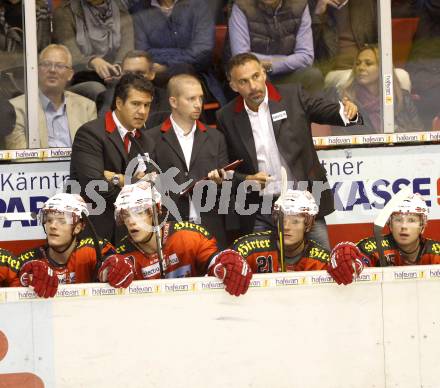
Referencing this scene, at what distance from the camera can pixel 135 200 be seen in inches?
229

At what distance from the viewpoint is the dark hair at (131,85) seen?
6.38 metres

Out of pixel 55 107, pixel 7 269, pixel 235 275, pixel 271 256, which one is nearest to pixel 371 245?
pixel 271 256

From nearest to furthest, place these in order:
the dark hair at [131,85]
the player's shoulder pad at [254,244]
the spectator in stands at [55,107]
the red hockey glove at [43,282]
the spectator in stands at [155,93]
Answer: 1. the red hockey glove at [43,282]
2. the player's shoulder pad at [254,244]
3. the dark hair at [131,85]
4. the spectator in stands at [55,107]
5. the spectator in stands at [155,93]

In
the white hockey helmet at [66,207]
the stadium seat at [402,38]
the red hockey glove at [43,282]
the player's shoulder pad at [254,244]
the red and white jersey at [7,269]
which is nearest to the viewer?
the red hockey glove at [43,282]

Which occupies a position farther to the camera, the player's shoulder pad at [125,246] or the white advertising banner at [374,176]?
the white advertising banner at [374,176]

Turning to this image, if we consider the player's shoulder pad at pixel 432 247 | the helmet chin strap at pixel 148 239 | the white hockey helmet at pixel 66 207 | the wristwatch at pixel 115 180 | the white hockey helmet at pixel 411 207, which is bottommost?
the player's shoulder pad at pixel 432 247

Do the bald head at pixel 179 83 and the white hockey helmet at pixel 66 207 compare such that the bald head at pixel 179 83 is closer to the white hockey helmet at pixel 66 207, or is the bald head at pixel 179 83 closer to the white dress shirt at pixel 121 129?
the white dress shirt at pixel 121 129

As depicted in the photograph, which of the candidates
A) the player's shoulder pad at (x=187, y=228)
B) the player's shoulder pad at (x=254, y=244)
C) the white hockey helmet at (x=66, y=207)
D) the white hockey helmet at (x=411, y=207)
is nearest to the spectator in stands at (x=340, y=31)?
the white hockey helmet at (x=411, y=207)

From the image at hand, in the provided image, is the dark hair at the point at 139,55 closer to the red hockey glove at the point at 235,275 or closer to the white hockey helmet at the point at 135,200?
the white hockey helmet at the point at 135,200

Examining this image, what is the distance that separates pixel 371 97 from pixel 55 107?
186cm

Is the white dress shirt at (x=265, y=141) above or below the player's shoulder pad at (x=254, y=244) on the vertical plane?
above

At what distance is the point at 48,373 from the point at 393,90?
111 inches

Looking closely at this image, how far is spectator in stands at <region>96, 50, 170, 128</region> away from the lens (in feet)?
21.8

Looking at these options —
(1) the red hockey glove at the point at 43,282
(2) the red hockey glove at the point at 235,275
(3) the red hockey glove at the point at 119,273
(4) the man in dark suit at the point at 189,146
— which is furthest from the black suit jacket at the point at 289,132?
(1) the red hockey glove at the point at 43,282
